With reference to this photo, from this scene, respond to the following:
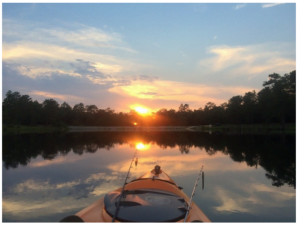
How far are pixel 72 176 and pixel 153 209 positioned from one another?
24.6ft

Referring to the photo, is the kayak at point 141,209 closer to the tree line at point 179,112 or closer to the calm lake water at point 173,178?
the calm lake water at point 173,178

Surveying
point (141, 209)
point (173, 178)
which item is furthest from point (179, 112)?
point (141, 209)

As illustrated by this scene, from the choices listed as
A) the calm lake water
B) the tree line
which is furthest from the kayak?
the tree line

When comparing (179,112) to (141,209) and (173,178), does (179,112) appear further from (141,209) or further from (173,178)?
(141,209)

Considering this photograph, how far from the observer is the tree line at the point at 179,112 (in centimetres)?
5551

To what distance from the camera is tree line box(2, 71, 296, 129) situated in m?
55.5

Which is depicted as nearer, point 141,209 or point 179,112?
point 141,209

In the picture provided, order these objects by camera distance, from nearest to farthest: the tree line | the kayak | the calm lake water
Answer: the kayak, the calm lake water, the tree line

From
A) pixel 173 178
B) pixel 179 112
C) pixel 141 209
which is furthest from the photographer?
pixel 179 112

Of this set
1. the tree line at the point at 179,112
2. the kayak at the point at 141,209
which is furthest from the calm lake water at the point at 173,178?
the tree line at the point at 179,112

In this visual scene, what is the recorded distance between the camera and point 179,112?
9931 cm

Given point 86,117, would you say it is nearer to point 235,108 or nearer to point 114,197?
point 235,108

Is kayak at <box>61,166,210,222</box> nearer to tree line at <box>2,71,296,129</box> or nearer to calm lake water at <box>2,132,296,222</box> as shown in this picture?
calm lake water at <box>2,132,296,222</box>

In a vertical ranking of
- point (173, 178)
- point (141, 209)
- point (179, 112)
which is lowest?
point (173, 178)
